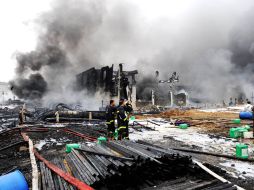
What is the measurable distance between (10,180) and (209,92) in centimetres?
5372

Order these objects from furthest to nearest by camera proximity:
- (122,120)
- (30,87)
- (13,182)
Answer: (30,87)
(122,120)
(13,182)

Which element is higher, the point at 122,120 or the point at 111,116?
the point at 111,116

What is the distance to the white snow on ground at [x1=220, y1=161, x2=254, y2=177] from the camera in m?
5.38

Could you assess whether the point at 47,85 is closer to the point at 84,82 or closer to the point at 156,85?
the point at 84,82

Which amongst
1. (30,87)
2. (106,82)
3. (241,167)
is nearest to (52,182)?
(241,167)

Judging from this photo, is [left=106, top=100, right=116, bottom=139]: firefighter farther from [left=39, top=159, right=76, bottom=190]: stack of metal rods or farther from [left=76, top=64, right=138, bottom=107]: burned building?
[left=76, top=64, right=138, bottom=107]: burned building

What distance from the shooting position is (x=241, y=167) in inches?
230

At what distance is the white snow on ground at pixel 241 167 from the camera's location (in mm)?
5383

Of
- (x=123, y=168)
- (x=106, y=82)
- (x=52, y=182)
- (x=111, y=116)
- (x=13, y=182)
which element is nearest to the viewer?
(x=13, y=182)

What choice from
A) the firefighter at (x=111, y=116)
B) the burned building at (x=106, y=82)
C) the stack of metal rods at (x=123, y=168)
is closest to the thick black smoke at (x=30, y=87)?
the burned building at (x=106, y=82)

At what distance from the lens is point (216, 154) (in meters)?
6.96

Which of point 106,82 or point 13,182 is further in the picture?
point 106,82

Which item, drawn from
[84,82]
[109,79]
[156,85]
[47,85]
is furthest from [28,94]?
[156,85]

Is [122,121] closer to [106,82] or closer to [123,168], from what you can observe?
[123,168]
